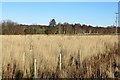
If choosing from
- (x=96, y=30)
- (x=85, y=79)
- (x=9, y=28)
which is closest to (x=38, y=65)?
(x=85, y=79)

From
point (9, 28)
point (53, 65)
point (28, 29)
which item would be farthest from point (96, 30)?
point (53, 65)

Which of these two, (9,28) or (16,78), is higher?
(9,28)

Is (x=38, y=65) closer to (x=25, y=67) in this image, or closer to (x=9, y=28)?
(x=25, y=67)

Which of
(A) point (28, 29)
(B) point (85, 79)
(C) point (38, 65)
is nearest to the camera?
(B) point (85, 79)

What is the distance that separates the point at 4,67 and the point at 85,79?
7.92ft

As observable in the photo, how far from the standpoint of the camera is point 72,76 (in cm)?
721

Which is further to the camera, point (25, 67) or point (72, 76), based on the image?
point (25, 67)

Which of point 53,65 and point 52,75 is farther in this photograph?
point 53,65

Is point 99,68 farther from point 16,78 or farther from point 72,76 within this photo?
point 16,78

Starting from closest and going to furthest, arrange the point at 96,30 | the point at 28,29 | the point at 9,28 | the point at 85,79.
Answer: the point at 85,79
the point at 9,28
the point at 28,29
the point at 96,30

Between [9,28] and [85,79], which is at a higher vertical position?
[9,28]

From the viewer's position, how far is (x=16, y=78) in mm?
7152

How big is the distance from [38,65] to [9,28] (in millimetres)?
37706

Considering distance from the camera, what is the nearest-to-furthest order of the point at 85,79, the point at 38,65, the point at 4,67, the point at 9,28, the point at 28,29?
the point at 85,79 → the point at 4,67 → the point at 38,65 → the point at 9,28 → the point at 28,29
